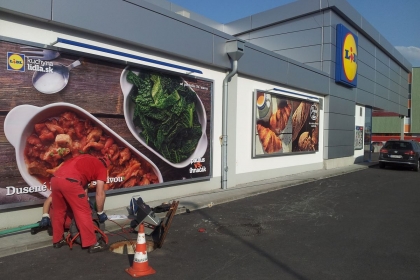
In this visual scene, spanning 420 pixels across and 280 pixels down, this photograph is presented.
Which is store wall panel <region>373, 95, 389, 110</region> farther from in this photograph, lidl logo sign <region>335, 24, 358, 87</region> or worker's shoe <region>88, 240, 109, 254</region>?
worker's shoe <region>88, 240, 109, 254</region>

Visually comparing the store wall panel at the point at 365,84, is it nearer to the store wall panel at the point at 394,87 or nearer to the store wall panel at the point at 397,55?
the store wall panel at the point at 394,87

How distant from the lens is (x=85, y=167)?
5.47m

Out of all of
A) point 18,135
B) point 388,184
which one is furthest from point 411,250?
point 388,184

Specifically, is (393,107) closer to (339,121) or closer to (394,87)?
(394,87)

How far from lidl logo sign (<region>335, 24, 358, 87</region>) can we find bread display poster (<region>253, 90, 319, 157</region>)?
2.49 metres

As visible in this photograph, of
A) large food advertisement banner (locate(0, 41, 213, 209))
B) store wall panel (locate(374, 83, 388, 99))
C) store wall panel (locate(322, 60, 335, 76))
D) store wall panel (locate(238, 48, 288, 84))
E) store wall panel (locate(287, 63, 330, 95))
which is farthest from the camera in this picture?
store wall panel (locate(374, 83, 388, 99))

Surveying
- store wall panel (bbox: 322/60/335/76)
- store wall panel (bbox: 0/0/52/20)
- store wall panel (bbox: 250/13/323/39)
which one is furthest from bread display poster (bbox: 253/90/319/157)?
store wall panel (bbox: 0/0/52/20)

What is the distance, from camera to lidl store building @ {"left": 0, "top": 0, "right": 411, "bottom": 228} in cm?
643

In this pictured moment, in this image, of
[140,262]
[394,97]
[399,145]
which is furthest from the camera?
[394,97]

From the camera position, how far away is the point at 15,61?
6.25m

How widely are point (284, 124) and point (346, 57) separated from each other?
6.94 meters

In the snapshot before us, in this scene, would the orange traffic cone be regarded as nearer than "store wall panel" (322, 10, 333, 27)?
Yes

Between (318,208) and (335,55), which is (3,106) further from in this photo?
(335,55)

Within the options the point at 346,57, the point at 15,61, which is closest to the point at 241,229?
the point at 15,61
